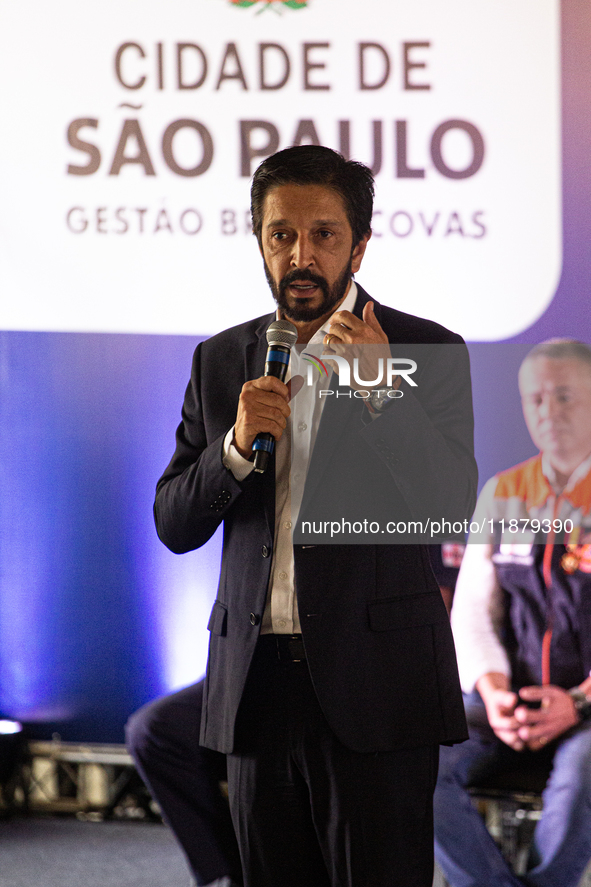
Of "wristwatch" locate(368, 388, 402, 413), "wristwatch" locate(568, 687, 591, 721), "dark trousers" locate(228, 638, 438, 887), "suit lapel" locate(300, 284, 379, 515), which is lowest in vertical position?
"wristwatch" locate(568, 687, 591, 721)

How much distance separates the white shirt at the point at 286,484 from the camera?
1479 millimetres

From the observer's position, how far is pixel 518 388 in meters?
2.64

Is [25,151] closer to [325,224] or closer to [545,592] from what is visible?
[325,224]

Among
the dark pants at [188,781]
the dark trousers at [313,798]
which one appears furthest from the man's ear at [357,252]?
the dark pants at [188,781]

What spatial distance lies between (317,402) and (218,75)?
151 cm

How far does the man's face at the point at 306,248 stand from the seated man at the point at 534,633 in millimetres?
1171

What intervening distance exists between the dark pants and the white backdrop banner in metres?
1.15

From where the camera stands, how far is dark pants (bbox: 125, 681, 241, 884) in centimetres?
239

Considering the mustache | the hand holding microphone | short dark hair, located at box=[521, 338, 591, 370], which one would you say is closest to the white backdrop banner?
short dark hair, located at box=[521, 338, 591, 370]

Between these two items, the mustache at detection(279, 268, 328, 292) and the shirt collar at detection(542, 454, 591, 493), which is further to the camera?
the shirt collar at detection(542, 454, 591, 493)

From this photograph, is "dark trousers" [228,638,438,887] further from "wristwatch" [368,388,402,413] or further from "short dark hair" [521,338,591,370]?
"short dark hair" [521,338,591,370]

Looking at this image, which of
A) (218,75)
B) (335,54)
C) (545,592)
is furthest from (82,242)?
(545,592)

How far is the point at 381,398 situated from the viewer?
143 cm

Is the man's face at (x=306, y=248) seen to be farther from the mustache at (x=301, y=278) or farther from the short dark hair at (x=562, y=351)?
the short dark hair at (x=562, y=351)
